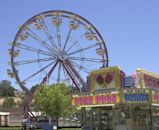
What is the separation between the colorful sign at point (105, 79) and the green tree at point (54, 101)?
26.6 meters

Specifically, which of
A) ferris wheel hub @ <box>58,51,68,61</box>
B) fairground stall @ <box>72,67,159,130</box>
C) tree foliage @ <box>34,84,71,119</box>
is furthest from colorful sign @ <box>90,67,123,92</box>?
ferris wheel hub @ <box>58,51,68,61</box>

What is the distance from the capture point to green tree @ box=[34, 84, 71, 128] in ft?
203

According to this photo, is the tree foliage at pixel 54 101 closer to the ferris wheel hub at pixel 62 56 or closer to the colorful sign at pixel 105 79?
the ferris wheel hub at pixel 62 56

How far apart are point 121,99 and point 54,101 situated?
31.3 m

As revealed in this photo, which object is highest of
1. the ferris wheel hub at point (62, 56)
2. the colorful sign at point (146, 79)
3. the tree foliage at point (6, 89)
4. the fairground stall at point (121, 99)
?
the tree foliage at point (6, 89)

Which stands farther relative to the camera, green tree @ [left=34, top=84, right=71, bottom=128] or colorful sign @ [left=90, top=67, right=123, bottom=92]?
green tree @ [left=34, top=84, right=71, bottom=128]

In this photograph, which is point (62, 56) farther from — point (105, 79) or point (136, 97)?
point (136, 97)

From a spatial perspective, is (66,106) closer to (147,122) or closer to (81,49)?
(81,49)

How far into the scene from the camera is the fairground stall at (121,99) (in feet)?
104

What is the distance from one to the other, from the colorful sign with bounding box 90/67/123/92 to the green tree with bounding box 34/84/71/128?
87.2 ft

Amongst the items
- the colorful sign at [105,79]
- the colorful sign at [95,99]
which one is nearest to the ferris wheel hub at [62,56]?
the colorful sign at [95,99]

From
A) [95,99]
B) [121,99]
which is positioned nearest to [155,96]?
[121,99]

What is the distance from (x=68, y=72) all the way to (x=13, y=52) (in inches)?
331

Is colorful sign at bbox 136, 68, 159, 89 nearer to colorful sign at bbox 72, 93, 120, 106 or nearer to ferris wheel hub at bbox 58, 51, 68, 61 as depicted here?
colorful sign at bbox 72, 93, 120, 106
